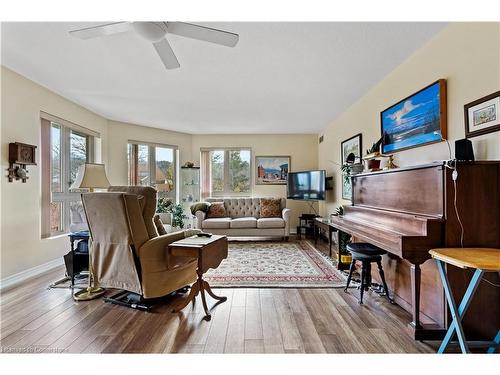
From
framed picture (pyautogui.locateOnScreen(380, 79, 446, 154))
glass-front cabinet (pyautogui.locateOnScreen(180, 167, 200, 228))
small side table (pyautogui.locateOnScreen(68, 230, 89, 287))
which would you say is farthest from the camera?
glass-front cabinet (pyautogui.locateOnScreen(180, 167, 200, 228))

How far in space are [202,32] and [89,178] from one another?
2.13 m

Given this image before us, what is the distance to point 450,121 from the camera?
2.08 meters

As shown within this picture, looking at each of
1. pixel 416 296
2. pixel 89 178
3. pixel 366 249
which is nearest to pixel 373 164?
pixel 366 249

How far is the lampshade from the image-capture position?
2859 millimetres

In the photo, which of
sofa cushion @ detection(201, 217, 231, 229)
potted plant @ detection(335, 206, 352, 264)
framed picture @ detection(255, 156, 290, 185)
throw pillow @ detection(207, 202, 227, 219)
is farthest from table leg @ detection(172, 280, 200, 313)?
framed picture @ detection(255, 156, 290, 185)

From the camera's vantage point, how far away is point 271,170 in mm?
6254

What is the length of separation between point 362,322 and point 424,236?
2.84 ft

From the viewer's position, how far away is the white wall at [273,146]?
6238mm

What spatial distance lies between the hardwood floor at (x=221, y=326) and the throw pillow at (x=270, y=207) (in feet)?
9.47

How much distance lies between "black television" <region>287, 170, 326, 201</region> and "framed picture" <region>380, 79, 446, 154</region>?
2098 millimetres

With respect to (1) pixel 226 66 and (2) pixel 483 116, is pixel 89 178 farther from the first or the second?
(2) pixel 483 116

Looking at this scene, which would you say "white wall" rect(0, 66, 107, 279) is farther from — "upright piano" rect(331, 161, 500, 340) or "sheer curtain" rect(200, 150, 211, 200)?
"upright piano" rect(331, 161, 500, 340)
